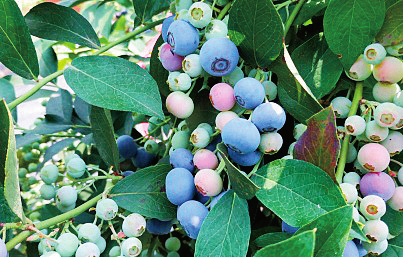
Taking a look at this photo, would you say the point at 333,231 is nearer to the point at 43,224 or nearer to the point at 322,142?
the point at 322,142

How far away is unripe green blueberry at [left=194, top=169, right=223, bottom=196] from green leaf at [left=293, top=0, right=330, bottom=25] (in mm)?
196

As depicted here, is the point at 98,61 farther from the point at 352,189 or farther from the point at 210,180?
the point at 352,189

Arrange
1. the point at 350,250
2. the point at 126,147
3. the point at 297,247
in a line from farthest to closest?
1. the point at 126,147
2. the point at 350,250
3. the point at 297,247

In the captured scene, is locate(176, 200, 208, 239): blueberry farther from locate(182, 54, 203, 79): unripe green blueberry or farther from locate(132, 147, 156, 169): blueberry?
locate(132, 147, 156, 169): blueberry

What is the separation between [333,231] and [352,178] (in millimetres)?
123

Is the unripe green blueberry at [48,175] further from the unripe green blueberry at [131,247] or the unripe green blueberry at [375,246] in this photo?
the unripe green blueberry at [375,246]

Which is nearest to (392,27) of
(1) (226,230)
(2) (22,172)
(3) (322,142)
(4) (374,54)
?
(4) (374,54)

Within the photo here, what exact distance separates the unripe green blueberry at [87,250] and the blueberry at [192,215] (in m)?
0.09

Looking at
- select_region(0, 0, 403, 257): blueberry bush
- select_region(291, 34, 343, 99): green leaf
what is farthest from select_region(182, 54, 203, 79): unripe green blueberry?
select_region(291, 34, 343, 99): green leaf

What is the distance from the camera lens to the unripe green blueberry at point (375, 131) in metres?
0.49

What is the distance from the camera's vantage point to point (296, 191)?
1.53ft

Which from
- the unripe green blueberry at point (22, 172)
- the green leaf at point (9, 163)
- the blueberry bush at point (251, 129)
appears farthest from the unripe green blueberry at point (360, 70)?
the unripe green blueberry at point (22, 172)

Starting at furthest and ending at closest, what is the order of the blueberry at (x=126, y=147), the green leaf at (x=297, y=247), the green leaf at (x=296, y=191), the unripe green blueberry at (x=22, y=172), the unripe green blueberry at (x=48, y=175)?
the unripe green blueberry at (x=22, y=172), the blueberry at (x=126, y=147), the unripe green blueberry at (x=48, y=175), the green leaf at (x=296, y=191), the green leaf at (x=297, y=247)

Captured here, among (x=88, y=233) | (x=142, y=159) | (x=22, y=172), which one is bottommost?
(x=22, y=172)
